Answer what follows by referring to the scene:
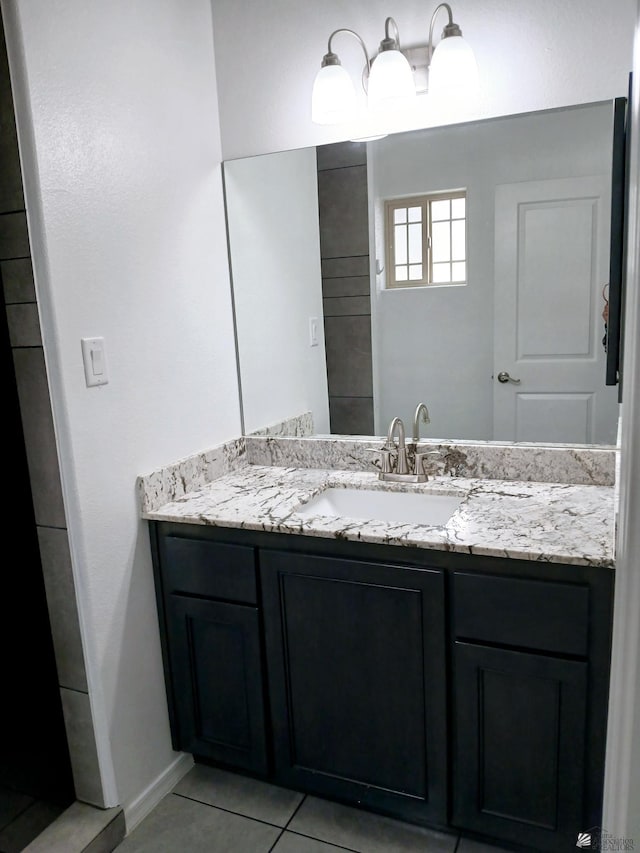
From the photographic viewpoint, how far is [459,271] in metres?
1.86

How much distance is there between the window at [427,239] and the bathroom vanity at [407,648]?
0.62 m

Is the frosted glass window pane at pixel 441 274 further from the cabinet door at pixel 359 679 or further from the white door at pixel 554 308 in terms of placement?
the cabinet door at pixel 359 679

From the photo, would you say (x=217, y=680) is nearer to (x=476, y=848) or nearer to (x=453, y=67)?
(x=476, y=848)

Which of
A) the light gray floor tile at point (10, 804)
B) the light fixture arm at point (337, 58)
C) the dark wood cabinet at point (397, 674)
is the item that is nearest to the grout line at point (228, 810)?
the dark wood cabinet at point (397, 674)

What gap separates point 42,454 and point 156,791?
3.40ft

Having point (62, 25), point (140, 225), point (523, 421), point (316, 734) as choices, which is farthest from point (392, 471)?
point (62, 25)

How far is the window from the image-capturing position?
1841 mm

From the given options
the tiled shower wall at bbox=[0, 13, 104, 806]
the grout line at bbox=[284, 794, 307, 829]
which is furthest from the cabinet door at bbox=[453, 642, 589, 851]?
the tiled shower wall at bbox=[0, 13, 104, 806]

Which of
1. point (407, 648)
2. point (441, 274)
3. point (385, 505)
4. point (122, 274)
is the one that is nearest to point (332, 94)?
point (441, 274)

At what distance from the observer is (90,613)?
1616mm

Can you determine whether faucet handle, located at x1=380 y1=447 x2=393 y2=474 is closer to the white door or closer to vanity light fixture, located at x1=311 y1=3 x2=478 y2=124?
the white door

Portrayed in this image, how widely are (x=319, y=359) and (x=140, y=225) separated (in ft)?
2.33

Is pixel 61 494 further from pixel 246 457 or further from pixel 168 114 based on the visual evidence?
pixel 168 114

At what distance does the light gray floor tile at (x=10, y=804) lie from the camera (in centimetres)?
155
